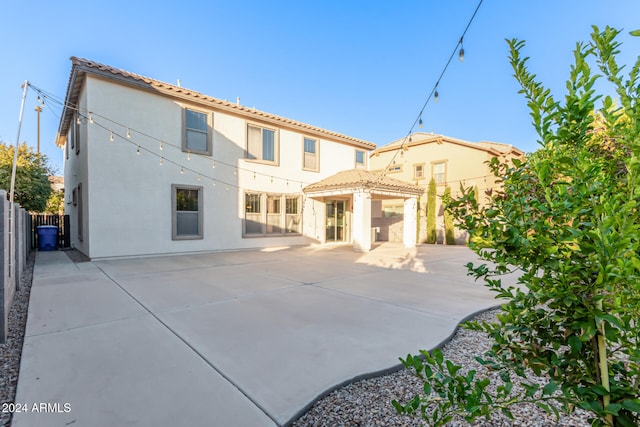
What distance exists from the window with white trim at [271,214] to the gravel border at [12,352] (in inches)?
269

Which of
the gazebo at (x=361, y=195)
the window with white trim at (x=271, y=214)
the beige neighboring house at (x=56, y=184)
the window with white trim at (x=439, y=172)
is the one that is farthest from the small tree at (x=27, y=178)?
the window with white trim at (x=439, y=172)

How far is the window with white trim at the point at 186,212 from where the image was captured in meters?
9.59

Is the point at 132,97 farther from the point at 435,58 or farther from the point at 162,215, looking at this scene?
the point at 435,58

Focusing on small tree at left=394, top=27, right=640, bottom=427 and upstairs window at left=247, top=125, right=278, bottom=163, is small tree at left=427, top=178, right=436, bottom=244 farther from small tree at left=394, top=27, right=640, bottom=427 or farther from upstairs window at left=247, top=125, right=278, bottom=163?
small tree at left=394, top=27, right=640, bottom=427

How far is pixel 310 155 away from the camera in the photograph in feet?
44.2

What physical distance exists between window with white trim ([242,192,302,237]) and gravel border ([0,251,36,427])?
6.83m

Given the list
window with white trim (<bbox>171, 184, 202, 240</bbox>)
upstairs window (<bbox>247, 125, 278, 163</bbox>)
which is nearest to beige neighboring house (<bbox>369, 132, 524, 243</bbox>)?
upstairs window (<bbox>247, 125, 278, 163</bbox>)

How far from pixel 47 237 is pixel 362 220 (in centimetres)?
1159

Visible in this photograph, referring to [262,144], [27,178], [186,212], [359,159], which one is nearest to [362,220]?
[262,144]

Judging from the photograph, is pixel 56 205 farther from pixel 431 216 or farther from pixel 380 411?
pixel 380 411

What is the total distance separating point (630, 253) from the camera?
2.74 ft

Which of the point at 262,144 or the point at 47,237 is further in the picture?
the point at 262,144

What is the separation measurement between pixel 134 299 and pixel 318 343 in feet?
10.7

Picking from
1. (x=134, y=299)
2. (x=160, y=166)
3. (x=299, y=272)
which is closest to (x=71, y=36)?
(x=160, y=166)
